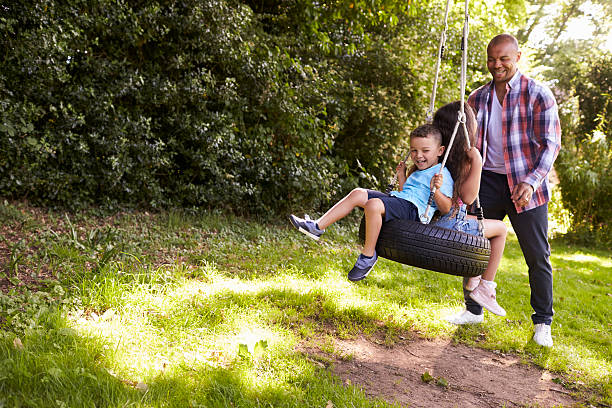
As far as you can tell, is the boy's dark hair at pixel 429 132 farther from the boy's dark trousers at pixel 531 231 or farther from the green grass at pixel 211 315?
the green grass at pixel 211 315

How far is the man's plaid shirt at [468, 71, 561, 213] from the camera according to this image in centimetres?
368

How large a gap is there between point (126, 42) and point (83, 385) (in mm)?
4992

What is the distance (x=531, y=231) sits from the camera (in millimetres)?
3797

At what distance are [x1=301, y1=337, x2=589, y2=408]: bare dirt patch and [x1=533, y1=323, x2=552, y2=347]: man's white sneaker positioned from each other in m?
0.30

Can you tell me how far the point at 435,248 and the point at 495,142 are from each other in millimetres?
1460

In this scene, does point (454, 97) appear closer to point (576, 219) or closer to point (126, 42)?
point (576, 219)

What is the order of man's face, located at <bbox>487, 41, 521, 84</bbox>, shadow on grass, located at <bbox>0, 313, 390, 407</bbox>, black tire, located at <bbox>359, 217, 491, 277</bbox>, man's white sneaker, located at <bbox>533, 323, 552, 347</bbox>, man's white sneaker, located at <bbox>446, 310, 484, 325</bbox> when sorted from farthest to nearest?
man's white sneaker, located at <bbox>446, 310, 484, 325</bbox> → man's white sneaker, located at <bbox>533, 323, 552, 347</bbox> → man's face, located at <bbox>487, 41, 521, 84</bbox> → black tire, located at <bbox>359, 217, 491, 277</bbox> → shadow on grass, located at <bbox>0, 313, 390, 407</bbox>

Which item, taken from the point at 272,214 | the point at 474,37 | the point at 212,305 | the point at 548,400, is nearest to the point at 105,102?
the point at 272,214

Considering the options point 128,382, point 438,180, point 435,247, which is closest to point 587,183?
point 438,180

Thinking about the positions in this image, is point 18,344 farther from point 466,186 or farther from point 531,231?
point 531,231

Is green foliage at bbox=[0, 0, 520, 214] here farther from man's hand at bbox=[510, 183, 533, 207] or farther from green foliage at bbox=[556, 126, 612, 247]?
green foliage at bbox=[556, 126, 612, 247]

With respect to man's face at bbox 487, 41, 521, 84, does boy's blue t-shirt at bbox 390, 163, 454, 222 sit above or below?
below

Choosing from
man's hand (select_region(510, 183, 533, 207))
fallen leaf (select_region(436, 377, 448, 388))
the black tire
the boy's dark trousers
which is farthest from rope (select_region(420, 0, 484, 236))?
fallen leaf (select_region(436, 377, 448, 388))

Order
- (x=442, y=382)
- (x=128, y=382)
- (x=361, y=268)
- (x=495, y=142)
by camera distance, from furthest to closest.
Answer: (x=495, y=142) → (x=442, y=382) → (x=361, y=268) → (x=128, y=382)
